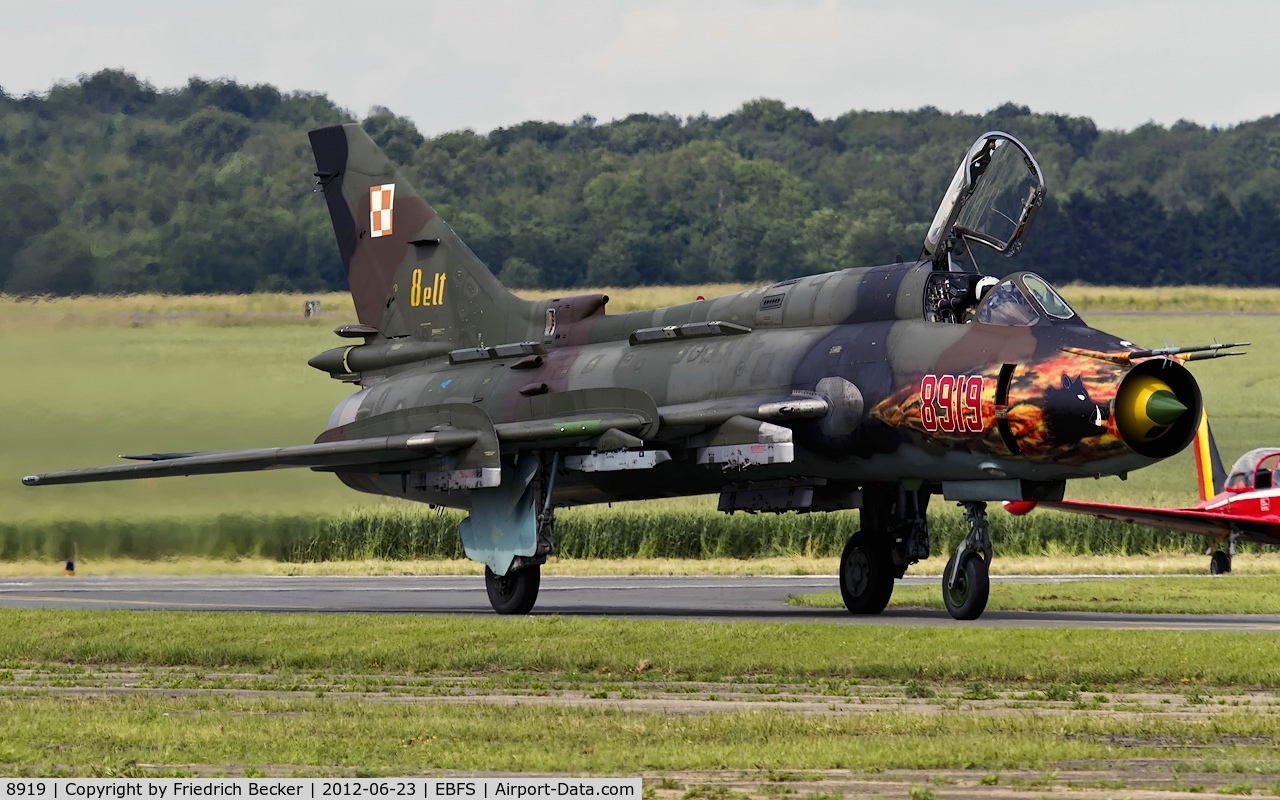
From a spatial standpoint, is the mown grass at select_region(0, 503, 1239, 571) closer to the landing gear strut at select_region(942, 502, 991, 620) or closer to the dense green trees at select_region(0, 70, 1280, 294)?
the dense green trees at select_region(0, 70, 1280, 294)

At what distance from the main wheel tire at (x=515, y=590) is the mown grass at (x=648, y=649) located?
308 centimetres

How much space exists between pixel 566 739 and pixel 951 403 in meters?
8.43

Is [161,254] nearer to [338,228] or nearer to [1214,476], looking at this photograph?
[338,228]

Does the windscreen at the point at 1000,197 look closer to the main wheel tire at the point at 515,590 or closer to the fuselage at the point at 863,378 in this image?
the fuselage at the point at 863,378

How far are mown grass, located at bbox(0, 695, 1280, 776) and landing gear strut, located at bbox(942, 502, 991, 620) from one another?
21.9ft

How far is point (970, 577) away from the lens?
1855 centimetres

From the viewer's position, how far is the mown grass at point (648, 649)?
14414 mm

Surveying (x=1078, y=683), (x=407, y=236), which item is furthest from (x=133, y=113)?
(x=1078, y=683)

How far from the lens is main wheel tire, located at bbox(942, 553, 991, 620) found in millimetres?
18484

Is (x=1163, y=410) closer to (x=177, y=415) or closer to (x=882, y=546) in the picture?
(x=882, y=546)

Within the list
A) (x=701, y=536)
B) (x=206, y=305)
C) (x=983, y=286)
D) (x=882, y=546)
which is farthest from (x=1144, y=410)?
(x=206, y=305)

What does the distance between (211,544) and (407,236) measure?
22.6 ft

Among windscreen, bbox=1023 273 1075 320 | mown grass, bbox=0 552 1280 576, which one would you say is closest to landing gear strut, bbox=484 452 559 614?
windscreen, bbox=1023 273 1075 320

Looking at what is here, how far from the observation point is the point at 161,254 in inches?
1474
